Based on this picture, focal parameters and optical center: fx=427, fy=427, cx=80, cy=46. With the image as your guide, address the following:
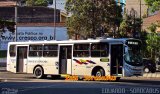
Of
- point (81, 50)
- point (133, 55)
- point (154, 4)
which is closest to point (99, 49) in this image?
point (81, 50)

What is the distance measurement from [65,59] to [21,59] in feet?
13.3

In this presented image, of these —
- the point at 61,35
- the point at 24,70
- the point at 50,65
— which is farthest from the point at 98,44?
the point at 61,35

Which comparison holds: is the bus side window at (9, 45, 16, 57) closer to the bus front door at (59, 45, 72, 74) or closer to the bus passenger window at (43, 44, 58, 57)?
the bus passenger window at (43, 44, 58, 57)

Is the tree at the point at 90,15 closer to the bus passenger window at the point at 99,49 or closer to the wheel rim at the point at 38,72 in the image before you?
the wheel rim at the point at 38,72

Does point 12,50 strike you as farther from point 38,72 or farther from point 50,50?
point 50,50

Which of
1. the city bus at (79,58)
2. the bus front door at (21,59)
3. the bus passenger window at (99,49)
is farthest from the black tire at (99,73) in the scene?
the bus front door at (21,59)

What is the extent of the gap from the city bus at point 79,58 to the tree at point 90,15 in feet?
48.0

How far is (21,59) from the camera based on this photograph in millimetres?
31312

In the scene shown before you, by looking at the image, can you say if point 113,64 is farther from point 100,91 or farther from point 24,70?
point 100,91

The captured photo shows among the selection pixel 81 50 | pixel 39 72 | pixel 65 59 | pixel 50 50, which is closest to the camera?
pixel 81 50

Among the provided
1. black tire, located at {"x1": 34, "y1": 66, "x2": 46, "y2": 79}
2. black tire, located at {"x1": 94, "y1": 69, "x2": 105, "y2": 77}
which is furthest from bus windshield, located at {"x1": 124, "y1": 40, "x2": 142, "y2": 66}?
black tire, located at {"x1": 34, "y1": 66, "x2": 46, "y2": 79}

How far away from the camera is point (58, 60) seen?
29125mm

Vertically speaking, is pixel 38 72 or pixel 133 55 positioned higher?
pixel 133 55

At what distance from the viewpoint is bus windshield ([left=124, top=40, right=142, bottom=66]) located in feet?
88.3
